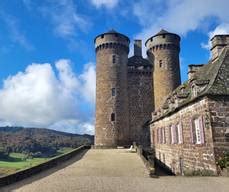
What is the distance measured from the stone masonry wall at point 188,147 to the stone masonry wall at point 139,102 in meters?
11.5

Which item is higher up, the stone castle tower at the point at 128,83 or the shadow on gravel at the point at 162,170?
the stone castle tower at the point at 128,83

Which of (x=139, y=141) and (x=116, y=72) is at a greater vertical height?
(x=116, y=72)

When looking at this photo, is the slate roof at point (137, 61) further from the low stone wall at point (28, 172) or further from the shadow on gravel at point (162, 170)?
the low stone wall at point (28, 172)

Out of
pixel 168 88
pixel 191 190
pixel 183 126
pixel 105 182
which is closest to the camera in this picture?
pixel 191 190

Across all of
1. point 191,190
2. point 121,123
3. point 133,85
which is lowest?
point 191,190

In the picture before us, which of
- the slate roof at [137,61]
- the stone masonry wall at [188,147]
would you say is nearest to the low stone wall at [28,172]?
the stone masonry wall at [188,147]

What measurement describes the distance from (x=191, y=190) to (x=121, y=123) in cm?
2454

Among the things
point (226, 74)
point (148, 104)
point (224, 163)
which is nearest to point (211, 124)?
point (224, 163)

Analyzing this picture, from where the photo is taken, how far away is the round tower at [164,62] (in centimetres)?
3509

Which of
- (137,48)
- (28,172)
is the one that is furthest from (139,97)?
(28,172)

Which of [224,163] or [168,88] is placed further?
[168,88]

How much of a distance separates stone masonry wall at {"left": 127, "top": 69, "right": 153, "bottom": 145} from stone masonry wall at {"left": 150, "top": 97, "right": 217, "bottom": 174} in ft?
37.6

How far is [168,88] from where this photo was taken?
34.7 metres

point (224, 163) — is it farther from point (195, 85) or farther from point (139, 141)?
point (139, 141)
